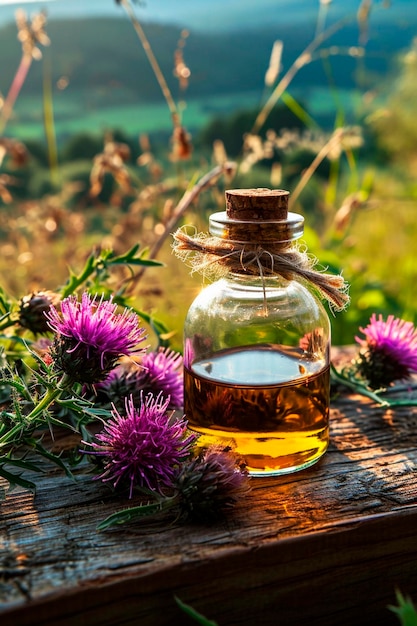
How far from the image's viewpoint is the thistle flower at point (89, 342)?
1.21m

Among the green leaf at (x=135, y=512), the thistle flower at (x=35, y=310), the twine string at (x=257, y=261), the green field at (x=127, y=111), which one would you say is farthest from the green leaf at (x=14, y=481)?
the green field at (x=127, y=111)

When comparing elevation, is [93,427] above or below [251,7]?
below

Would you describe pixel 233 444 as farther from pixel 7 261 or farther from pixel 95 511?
pixel 7 261

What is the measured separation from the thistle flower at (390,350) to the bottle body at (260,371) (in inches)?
11.0

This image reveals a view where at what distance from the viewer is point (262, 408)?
1.28m

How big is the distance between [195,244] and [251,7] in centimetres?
383

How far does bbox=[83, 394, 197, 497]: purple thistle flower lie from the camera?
1192 mm

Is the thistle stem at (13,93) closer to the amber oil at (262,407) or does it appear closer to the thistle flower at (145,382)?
the thistle flower at (145,382)

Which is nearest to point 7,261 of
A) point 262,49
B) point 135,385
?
point 135,385

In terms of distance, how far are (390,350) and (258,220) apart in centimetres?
53

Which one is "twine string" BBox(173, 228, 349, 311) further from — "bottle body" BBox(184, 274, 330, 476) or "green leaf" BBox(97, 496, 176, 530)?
"green leaf" BBox(97, 496, 176, 530)

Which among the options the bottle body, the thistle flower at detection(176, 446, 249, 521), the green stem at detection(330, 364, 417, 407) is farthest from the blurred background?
the thistle flower at detection(176, 446, 249, 521)

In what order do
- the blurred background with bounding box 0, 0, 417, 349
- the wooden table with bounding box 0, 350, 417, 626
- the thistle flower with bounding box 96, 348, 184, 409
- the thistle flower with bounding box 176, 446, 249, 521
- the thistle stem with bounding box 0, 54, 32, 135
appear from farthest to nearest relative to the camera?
1. the blurred background with bounding box 0, 0, 417, 349
2. the thistle stem with bounding box 0, 54, 32, 135
3. the thistle flower with bounding box 96, 348, 184, 409
4. the thistle flower with bounding box 176, 446, 249, 521
5. the wooden table with bounding box 0, 350, 417, 626

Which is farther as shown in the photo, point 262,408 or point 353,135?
point 353,135
